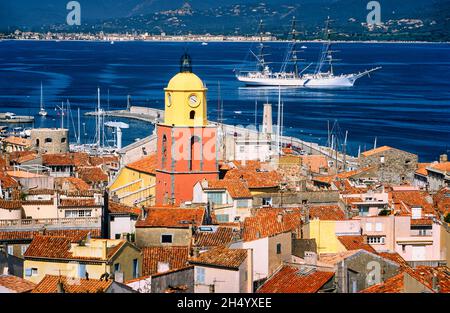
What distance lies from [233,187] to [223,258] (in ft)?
33.2

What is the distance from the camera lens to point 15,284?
1401 cm

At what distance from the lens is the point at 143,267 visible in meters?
17.0

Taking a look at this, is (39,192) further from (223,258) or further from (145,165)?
(223,258)

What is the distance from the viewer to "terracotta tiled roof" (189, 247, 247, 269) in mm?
14242

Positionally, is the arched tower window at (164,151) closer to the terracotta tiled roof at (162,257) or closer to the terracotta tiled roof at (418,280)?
the terracotta tiled roof at (162,257)

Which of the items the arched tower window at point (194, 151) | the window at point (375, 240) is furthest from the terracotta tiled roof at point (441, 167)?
the window at point (375, 240)

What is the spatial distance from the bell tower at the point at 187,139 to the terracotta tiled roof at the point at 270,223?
486 centimetres

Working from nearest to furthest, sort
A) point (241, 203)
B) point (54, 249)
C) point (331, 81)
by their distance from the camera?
point (54, 249), point (241, 203), point (331, 81)

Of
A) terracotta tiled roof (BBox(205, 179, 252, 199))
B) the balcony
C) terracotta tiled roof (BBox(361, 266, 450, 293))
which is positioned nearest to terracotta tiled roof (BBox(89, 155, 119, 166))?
terracotta tiled roof (BBox(205, 179, 252, 199))

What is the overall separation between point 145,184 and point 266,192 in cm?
351

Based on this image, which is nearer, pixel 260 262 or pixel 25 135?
pixel 260 262

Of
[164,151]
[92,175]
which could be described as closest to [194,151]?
[164,151]
